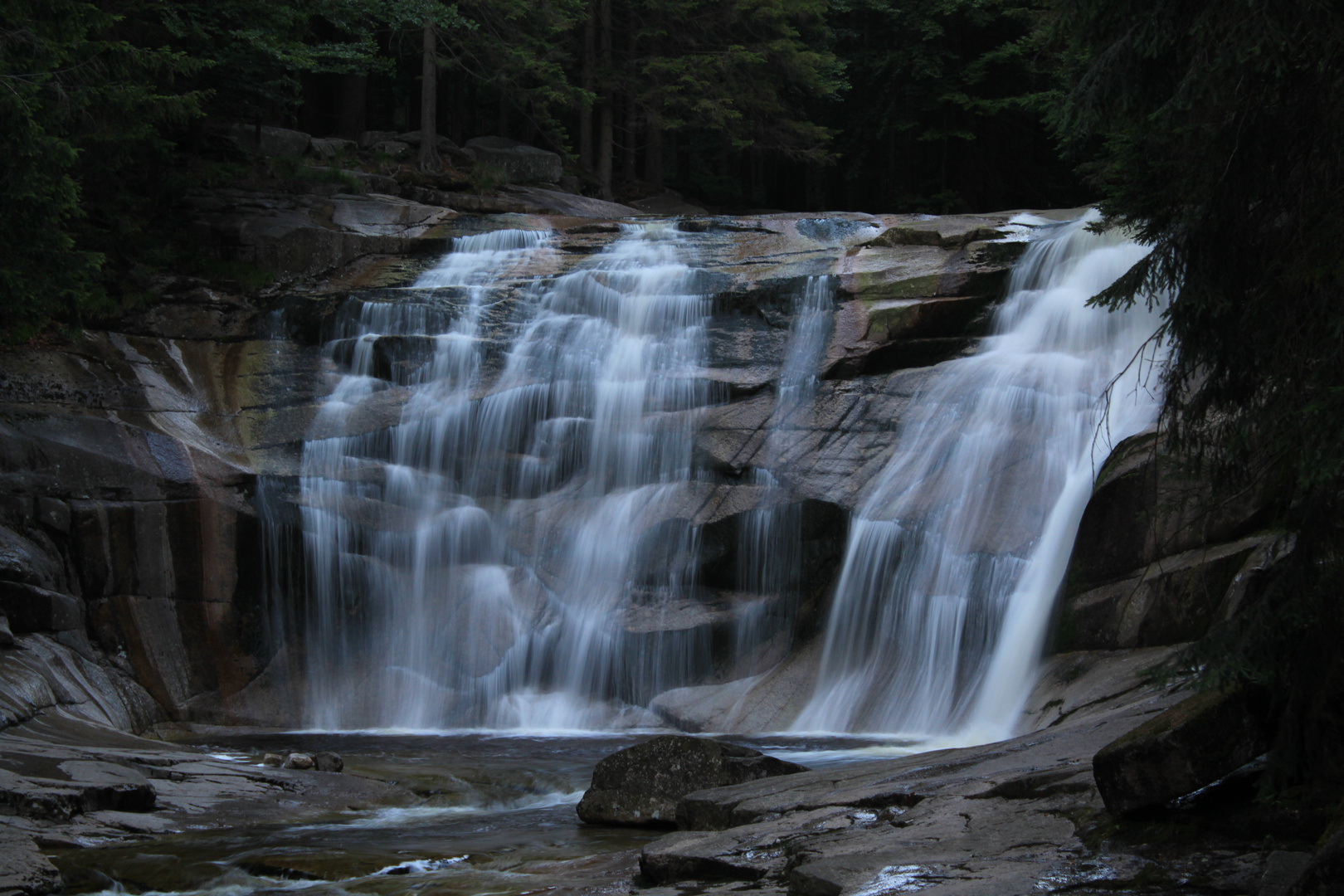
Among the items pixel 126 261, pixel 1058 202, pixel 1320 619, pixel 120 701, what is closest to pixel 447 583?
pixel 120 701

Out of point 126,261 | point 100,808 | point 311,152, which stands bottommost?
point 100,808

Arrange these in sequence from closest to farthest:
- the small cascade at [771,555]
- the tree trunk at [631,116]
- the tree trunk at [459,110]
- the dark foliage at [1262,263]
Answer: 1. the dark foliage at [1262,263]
2. the small cascade at [771,555]
3. the tree trunk at [631,116]
4. the tree trunk at [459,110]

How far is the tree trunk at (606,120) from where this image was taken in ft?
92.1

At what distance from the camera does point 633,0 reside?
2748 cm

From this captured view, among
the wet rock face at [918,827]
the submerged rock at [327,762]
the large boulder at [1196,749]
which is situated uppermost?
the large boulder at [1196,749]

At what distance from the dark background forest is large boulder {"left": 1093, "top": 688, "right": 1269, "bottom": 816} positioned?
0.17 meters

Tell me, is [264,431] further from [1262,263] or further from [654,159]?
[654,159]

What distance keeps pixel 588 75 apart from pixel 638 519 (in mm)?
17836

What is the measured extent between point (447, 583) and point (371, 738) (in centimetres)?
246

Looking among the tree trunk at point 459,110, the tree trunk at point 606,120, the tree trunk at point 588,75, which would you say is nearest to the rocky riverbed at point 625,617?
the tree trunk at point 606,120

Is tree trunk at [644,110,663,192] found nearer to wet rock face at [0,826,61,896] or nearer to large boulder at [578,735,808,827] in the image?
large boulder at [578,735,808,827]

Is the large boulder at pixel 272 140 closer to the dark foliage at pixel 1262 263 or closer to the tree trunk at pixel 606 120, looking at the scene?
the tree trunk at pixel 606 120

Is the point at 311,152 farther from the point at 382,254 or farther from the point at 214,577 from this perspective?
the point at 214,577

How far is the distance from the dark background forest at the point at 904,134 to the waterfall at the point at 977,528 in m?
1.15
